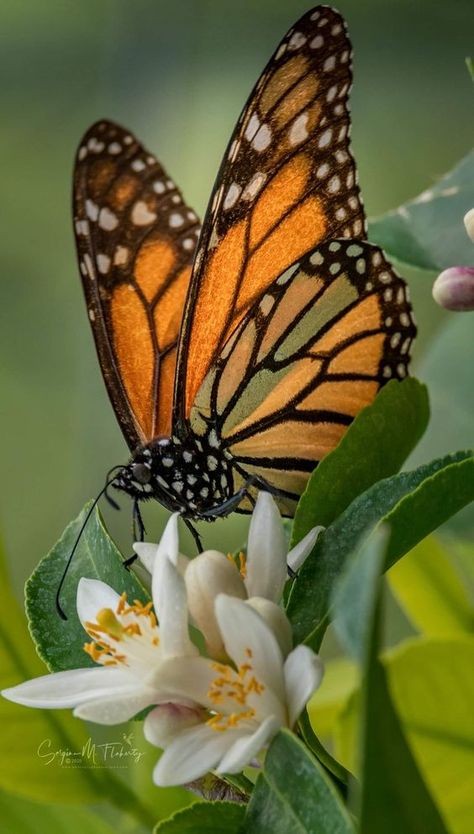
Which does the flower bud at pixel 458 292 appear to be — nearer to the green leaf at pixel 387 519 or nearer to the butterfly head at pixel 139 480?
the green leaf at pixel 387 519

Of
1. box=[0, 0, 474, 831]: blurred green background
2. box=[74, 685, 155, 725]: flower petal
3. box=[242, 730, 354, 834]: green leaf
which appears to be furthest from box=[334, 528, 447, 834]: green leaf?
box=[0, 0, 474, 831]: blurred green background

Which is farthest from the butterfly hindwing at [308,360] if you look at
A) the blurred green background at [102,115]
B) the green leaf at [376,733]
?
the blurred green background at [102,115]

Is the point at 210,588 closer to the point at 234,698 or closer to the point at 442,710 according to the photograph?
the point at 234,698

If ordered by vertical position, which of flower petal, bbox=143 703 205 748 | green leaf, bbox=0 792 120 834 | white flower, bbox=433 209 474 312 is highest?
white flower, bbox=433 209 474 312

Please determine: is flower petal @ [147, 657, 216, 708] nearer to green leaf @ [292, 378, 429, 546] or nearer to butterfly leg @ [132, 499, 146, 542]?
green leaf @ [292, 378, 429, 546]

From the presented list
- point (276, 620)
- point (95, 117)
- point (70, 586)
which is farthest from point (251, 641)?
point (95, 117)
